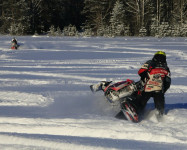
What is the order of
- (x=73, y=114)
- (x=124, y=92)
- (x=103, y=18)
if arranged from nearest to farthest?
(x=73, y=114), (x=124, y=92), (x=103, y=18)

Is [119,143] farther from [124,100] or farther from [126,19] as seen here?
[126,19]

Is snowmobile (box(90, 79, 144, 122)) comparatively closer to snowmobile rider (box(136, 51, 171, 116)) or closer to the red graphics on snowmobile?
the red graphics on snowmobile

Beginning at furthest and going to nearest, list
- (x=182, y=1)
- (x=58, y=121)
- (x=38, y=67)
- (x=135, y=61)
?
(x=182, y=1) < (x=135, y=61) < (x=38, y=67) < (x=58, y=121)

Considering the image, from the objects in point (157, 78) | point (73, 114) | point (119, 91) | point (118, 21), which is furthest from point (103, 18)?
point (73, 114)

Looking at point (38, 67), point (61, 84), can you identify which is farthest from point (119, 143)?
point (38, 67)

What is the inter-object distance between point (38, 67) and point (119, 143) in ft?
24.8

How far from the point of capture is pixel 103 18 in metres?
34.9

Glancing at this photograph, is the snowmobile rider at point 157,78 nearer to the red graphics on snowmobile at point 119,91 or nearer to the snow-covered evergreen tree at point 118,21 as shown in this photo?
the red graphics on snowmobile at point 119,91

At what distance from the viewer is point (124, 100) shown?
18.0 ft

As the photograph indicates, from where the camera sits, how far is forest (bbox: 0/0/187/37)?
29797mm

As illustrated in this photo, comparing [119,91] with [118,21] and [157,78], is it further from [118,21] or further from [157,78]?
[118,21]

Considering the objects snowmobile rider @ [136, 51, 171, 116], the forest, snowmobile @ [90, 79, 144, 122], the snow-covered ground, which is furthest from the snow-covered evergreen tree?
snowmobile rider @ [136, 51, 171, 116]

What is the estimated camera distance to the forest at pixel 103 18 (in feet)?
97.8

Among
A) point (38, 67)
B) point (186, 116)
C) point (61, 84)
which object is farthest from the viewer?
point (38, 67)
